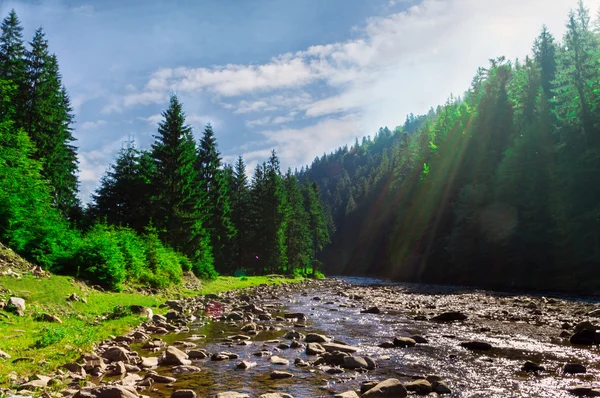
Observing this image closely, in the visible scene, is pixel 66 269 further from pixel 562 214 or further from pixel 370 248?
pixel 370 248

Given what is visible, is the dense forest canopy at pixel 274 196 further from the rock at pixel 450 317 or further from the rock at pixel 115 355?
the rock at pixel 450 317

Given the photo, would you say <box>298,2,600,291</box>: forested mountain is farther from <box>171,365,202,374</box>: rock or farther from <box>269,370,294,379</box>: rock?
<box>171,365,202,374</box>: rock

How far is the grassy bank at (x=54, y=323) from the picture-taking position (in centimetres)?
833

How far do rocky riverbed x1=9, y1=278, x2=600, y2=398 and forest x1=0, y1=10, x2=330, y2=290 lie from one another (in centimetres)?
700

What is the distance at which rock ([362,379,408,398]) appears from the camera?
288 inches

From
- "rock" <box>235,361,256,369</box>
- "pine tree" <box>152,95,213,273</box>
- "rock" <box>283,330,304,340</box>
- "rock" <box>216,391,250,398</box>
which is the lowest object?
"rock" <box>283,330,304,340</box>

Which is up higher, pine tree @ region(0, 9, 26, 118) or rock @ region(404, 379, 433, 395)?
pine tree @ region(0, 9, 26, 118)

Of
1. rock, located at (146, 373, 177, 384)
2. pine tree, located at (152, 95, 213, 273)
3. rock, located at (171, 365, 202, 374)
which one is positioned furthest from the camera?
pine tree, located at (152, 95, 213, 273)

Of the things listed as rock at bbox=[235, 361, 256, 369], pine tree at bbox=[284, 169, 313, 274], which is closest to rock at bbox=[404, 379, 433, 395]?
rock at bbox=[235, 361, 256, 369]

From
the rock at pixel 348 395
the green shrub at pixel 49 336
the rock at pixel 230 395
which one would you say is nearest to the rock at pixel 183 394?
the rock at pixel 230 395

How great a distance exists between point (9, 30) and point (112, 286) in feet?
128

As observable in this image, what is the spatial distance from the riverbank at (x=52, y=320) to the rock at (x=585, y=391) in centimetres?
1057

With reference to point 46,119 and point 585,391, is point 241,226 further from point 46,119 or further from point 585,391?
point 585,391

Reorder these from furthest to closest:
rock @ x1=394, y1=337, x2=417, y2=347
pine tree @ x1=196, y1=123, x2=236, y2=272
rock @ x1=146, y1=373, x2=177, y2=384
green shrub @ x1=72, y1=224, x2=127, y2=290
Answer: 1. pine tree @ x1=196, y1=123, x2=236, y2=272
2. green shrub @ x1=72, y1=224, x2=127, y2=290
3. rock @ x1=394, y1=337, x2=417, y2=347
4. rock @ x1=146, y1=373, x2=177, y2=384
